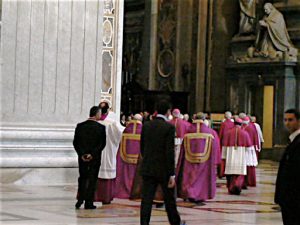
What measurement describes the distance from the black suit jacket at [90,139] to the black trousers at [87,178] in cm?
14

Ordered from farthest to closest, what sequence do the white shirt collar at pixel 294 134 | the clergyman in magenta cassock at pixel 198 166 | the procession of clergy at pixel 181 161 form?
the clergyman in magenta cassock at pixel 198 166 < the procession of clergy at pixel 181 161 < the white shirt collar at pixel 294 134

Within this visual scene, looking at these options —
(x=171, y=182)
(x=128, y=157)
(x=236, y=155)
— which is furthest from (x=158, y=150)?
(x=236, y=155)

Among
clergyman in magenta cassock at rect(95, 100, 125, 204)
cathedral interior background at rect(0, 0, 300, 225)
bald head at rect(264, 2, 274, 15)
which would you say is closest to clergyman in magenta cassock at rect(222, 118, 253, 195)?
cathedral interior background at rect(0, 0, 300, 225)

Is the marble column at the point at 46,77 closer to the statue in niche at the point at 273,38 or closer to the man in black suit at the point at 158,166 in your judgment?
the man in black suit at the point at 158,166

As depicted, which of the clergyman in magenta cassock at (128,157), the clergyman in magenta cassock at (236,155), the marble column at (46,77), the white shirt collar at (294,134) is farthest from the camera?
the clergyman in magenta cassock at (236,155)

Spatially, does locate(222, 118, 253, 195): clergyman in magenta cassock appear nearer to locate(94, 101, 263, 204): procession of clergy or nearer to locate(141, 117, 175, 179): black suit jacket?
locate(94, 101, 263, 204): procession of clergy

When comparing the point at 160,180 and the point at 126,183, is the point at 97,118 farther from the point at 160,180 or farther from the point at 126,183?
the point at 160,180

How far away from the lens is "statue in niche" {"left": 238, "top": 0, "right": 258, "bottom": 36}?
3128 centimetres

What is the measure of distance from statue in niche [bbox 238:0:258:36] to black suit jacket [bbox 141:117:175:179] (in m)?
21.3

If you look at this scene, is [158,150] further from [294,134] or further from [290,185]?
[290,185]

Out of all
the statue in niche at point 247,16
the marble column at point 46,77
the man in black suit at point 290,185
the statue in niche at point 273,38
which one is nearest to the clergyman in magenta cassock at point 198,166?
the marble column at point 46,77

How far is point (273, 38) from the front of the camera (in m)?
29.8

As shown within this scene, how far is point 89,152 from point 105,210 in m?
0.95

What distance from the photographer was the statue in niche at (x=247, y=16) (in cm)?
3128
